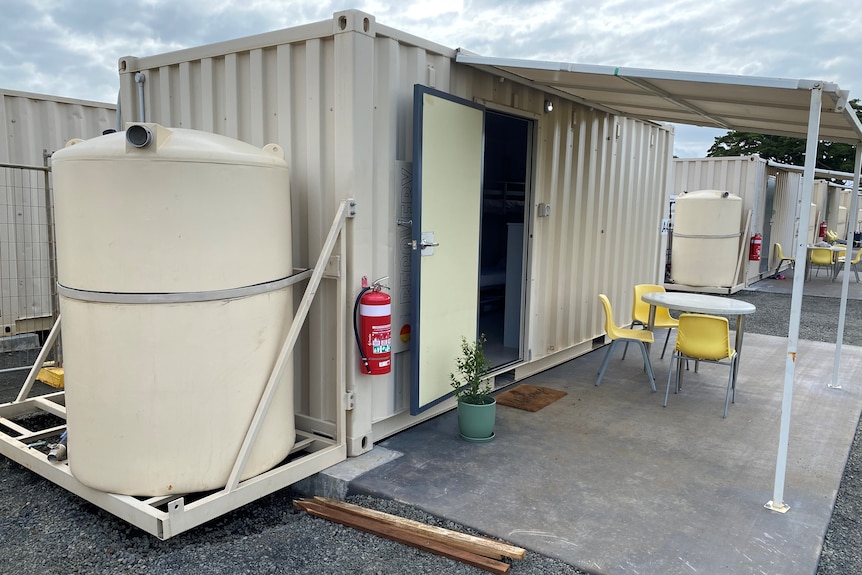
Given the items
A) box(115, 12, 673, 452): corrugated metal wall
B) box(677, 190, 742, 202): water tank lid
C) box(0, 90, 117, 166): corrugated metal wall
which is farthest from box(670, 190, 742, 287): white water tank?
box(0, 90, 117, 166): corrugated metal wall

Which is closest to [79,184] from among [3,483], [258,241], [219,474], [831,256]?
[258,241]

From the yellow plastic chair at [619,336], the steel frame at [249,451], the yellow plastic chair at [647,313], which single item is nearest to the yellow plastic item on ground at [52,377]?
the steel frame at [249,451]

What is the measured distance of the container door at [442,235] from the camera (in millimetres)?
3928

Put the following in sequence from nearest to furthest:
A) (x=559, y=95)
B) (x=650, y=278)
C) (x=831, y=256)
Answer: (x=559, y=95) < (x=650, y=278) < (x=831, y=256)

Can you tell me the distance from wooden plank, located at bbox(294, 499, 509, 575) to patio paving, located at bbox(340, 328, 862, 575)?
214mm

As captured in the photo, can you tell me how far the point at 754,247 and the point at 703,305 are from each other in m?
7.72

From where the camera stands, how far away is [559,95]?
546 cm

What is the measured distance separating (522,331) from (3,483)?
12.5ft

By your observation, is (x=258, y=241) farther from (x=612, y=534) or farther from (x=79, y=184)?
(x=612, y=534)

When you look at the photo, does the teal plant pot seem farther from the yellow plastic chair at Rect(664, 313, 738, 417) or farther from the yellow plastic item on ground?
the yellow plastic item on ground

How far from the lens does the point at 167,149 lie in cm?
284

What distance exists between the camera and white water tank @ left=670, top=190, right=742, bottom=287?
441 inches

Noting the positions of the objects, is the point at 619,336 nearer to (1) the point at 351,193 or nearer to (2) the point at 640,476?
(2) the point at 640,476

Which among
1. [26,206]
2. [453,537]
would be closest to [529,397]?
[453,537]
